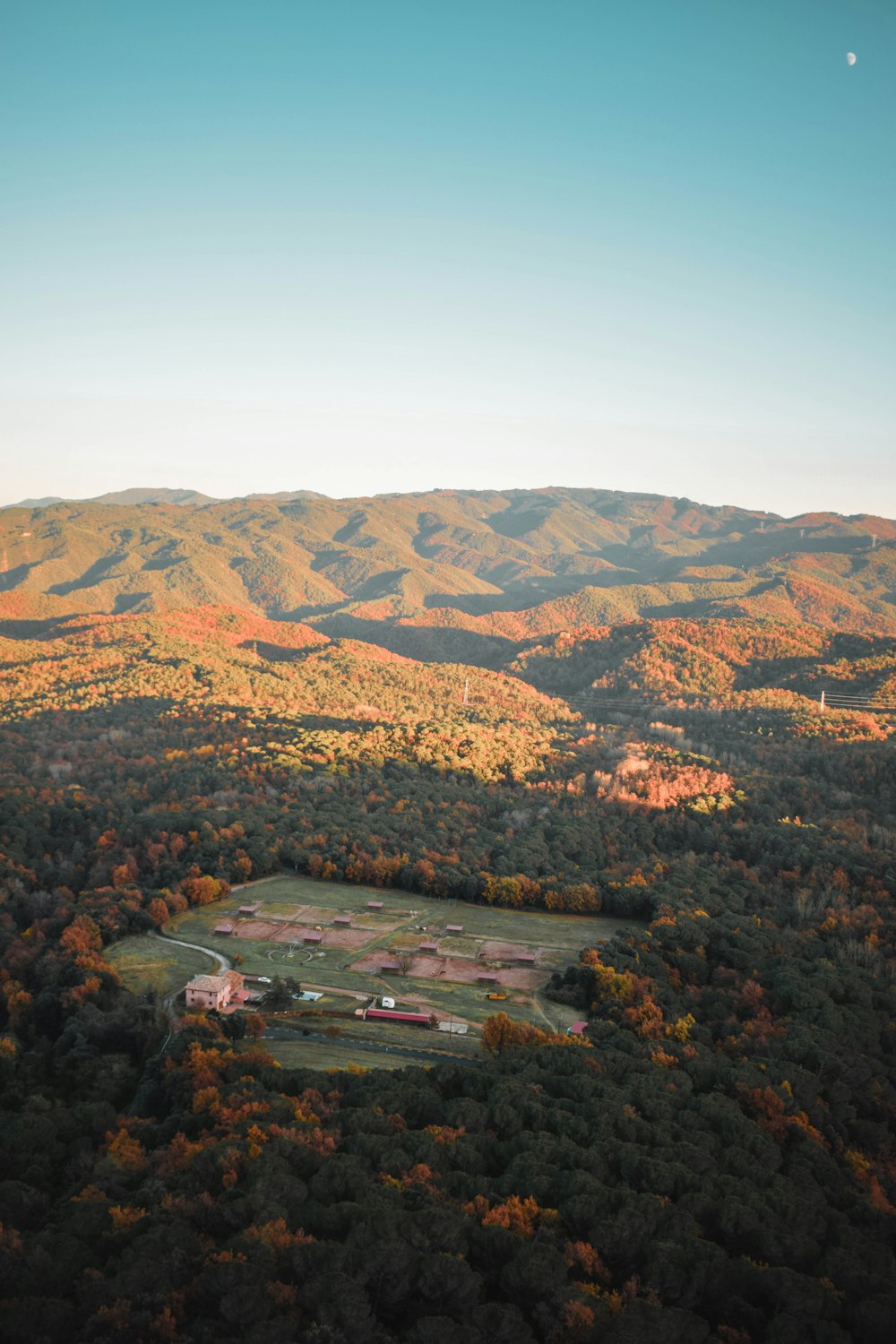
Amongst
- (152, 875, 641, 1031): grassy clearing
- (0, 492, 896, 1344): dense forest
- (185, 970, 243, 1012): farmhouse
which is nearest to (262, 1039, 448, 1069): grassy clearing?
(0, 492, 896, 1344): dense forest

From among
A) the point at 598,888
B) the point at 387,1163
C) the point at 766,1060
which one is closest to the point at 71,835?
the point at 598,888

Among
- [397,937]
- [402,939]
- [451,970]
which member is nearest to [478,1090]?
[451,970]

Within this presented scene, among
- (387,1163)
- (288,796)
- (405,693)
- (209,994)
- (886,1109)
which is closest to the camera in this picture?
(387,1163)

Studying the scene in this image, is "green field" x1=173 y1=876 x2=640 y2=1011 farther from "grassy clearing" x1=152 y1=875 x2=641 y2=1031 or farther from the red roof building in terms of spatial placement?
the red roof building

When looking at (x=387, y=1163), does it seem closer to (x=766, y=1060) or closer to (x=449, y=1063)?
(x=449, y=1063)

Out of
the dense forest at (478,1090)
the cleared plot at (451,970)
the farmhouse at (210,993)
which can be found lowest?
the cleared plot at (451,970)

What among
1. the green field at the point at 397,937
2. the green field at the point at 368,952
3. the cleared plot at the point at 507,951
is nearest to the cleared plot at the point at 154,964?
the green field at the point at 368,952

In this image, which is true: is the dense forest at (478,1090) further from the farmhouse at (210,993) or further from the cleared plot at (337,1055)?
the cleared plot at (337,1055)
